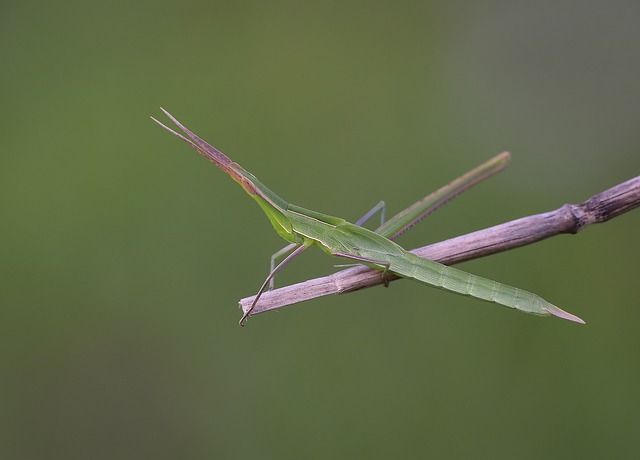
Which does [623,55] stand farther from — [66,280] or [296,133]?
[66,280]

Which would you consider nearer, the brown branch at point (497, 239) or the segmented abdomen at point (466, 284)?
the brown branch at point (497, 239)

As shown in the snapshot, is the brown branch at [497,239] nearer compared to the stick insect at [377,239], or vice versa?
the brown branch at [497,239]

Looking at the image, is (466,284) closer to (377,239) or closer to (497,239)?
(497,239)

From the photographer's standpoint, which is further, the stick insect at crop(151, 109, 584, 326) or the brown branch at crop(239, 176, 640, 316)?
the stick insect at crop(151, 109, 584, 326)

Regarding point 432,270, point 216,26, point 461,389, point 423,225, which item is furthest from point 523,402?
point 216,26

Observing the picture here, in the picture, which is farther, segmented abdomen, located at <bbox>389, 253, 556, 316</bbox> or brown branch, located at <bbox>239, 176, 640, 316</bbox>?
segmented abdomen, located at <bbox>389, 253, 556, 316</bbox>
